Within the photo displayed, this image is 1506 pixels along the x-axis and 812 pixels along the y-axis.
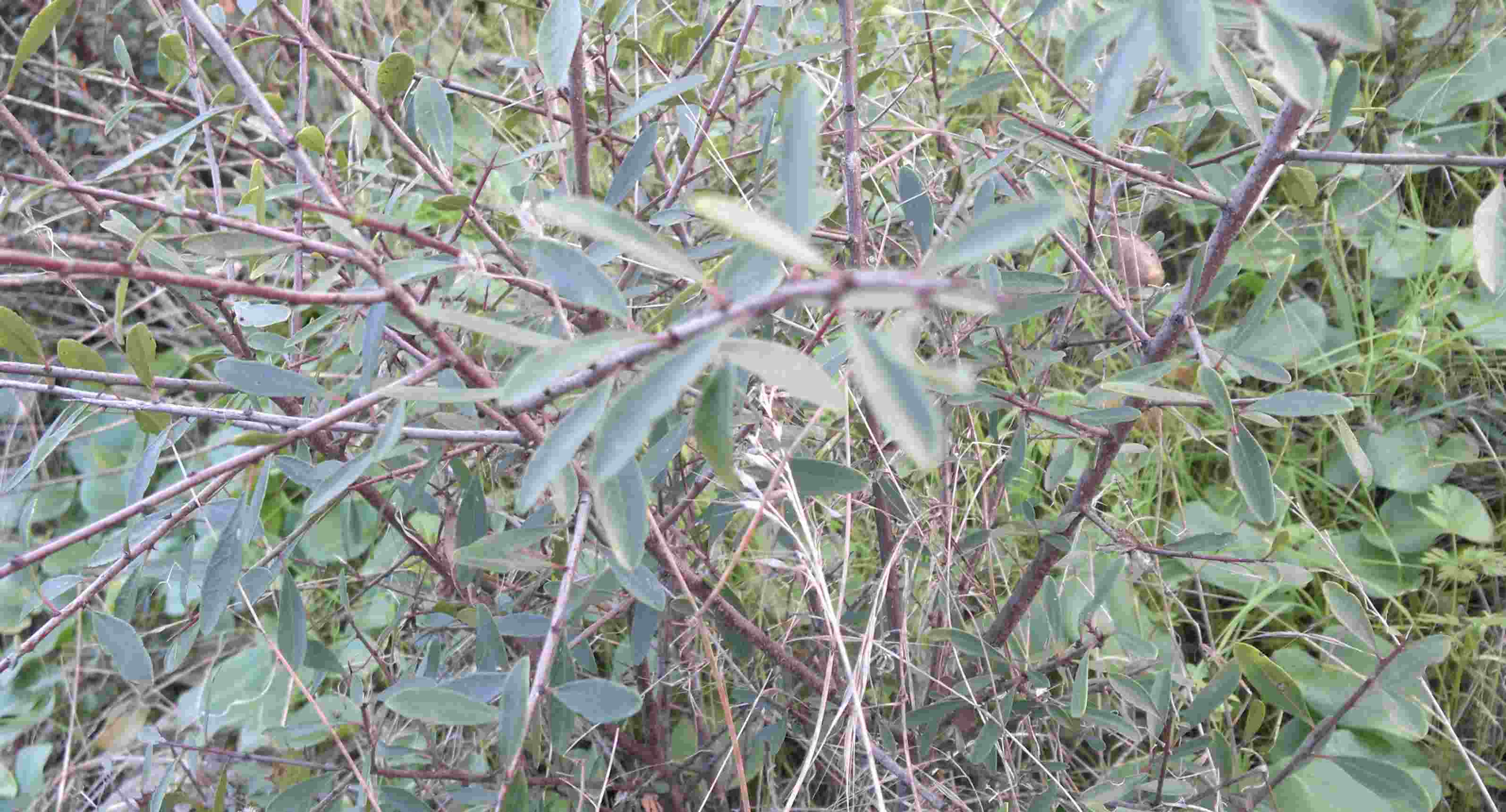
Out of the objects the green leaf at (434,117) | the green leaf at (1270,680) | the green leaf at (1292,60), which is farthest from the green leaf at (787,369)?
the green leaf at (1270,680)

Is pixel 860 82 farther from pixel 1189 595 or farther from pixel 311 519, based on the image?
pixel 1189 595

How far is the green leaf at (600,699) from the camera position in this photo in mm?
602

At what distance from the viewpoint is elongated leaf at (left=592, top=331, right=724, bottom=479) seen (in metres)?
0.39

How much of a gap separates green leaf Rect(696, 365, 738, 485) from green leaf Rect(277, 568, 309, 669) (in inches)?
17.0

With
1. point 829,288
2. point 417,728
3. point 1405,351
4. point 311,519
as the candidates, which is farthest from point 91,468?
point 1405,351

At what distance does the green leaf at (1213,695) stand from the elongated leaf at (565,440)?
0.61 meters

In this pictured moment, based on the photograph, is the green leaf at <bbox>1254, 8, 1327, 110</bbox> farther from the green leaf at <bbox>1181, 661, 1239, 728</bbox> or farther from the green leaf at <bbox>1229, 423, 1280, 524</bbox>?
the green leaf at <bbox>1181, 661, 1239, 728</bbox>

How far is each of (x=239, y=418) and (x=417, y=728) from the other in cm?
55

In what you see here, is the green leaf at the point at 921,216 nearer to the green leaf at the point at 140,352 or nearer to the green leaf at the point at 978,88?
the green leaf at the point at 978,88

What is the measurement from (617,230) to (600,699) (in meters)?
0.32

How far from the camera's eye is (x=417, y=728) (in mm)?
1080

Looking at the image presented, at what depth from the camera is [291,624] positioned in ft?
2.44

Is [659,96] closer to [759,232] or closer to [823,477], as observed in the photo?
[823,477]

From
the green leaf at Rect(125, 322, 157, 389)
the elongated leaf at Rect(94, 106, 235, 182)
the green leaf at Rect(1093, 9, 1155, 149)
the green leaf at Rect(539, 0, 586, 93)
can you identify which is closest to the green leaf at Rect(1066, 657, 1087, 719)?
the green leaf at Rect(1093, 9, 1155, 149)
